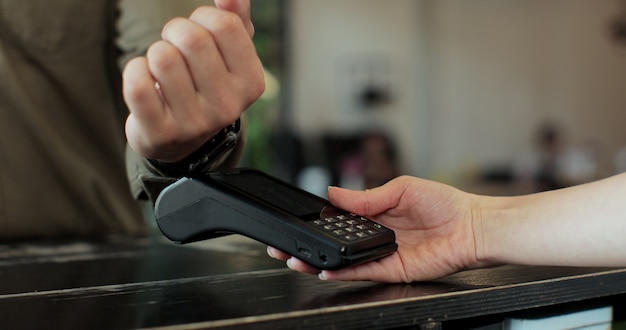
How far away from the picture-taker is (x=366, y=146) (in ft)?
17.6

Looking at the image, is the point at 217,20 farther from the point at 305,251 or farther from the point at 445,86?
the point at 445,86

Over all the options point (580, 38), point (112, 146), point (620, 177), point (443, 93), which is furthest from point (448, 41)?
point (620, 177)

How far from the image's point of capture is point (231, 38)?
→ 56 centimetres

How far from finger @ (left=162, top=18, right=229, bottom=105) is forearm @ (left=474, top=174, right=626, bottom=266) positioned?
0.26 metres

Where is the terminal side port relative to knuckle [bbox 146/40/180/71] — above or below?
below

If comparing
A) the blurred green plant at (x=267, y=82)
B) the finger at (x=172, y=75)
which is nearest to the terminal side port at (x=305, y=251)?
the finger at (x=172, y=75)

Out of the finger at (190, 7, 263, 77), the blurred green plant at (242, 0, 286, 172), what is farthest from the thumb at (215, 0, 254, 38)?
the blurred green plant at (242, 0, 286, 172)

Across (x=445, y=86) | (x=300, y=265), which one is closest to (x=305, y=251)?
(x=300, y=265)

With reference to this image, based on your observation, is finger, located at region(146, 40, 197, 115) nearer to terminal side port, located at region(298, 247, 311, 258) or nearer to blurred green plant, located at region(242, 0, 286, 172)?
terminal side port, located at region(298, 247, 311, 258)

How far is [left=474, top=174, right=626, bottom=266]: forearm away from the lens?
22.8 inches

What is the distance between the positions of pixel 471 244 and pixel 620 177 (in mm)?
130

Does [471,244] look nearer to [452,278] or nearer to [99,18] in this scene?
[452,278]

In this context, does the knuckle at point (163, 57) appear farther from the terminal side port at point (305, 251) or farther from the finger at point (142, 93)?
the terminal side port at point (305, 251)

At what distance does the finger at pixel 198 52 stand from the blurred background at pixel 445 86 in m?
4.86
